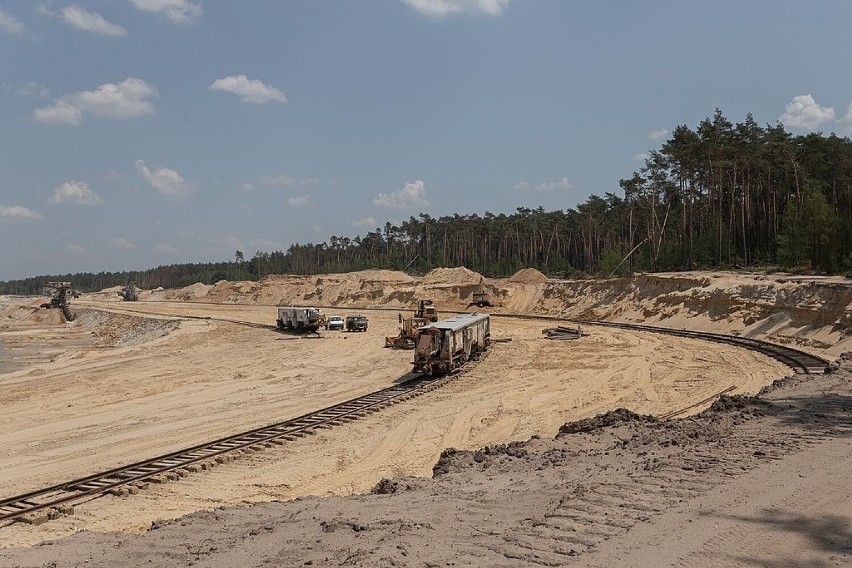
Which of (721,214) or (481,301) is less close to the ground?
(721,214)

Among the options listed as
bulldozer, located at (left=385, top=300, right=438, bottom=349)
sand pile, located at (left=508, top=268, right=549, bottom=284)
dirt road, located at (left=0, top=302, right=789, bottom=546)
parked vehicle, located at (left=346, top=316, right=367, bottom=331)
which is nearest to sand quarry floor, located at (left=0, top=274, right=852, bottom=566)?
dirt road, located at (left=0, top=302, right=789, bottom=546)

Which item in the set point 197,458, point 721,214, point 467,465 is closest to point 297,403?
point 197,458

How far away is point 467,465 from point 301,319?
4340 cm

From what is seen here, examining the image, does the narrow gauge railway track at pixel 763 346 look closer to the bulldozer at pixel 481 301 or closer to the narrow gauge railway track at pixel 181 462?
the narrow gauge railway track at pixel 181 462

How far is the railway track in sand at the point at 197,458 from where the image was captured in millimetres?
12922

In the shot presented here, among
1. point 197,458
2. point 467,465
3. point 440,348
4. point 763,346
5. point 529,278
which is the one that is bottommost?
point 197,458

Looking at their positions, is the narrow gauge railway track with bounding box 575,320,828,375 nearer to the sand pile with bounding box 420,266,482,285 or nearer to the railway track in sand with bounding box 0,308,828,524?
the railway track in sand with bounding box 0,308,828,524

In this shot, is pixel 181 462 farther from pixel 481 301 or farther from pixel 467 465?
pixel 481 301

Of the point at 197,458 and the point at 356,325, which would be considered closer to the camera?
the point at 197,458

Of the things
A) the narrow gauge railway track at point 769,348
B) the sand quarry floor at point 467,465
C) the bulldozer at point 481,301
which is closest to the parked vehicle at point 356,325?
the sand quarry floor at point 467,465

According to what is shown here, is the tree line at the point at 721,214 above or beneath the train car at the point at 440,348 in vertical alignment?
above

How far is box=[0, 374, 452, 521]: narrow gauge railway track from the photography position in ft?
42.7

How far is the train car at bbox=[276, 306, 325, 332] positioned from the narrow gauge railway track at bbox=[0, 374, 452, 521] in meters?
30.0

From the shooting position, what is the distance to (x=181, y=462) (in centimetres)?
1574
